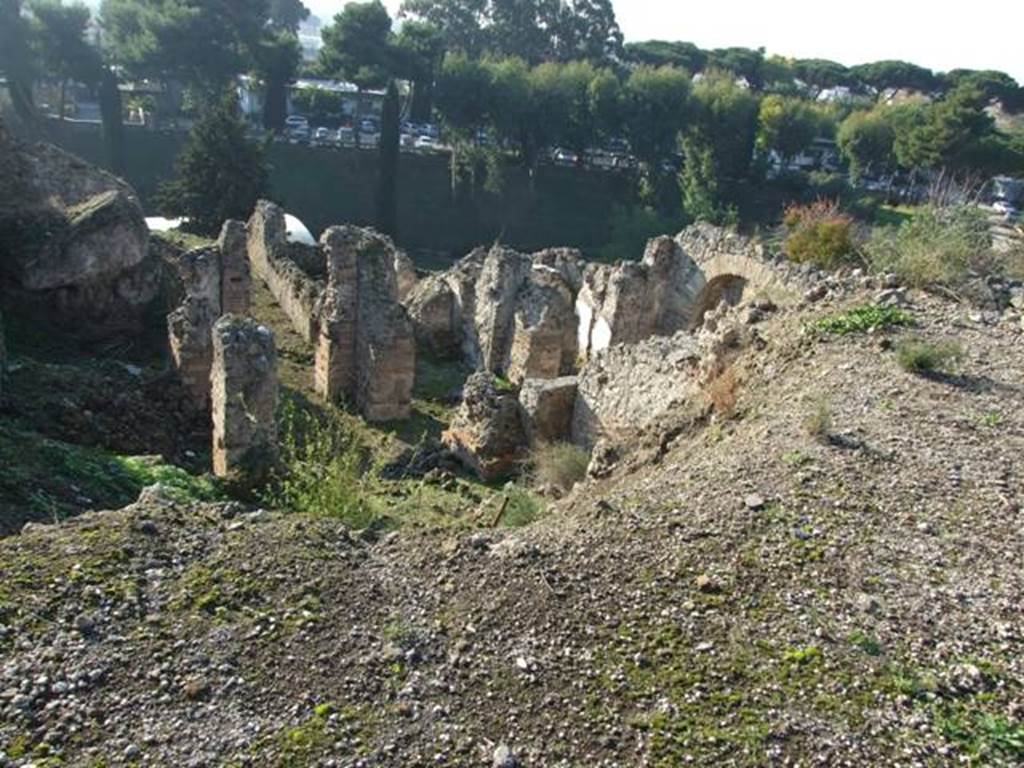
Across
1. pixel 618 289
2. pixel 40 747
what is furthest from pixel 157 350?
pixel 40 747

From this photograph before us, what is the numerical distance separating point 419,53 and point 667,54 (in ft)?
73.9

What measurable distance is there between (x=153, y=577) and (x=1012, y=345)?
8.64 metres

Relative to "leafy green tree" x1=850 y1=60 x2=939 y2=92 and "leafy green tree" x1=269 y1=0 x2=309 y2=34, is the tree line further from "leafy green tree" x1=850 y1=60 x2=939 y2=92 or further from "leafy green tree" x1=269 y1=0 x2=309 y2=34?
"leafy green tree" x1=269 y1=0 x2=309 y2=34

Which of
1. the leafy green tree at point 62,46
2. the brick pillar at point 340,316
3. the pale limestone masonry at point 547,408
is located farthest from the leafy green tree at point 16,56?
the pale limestone masonry at point 547,408

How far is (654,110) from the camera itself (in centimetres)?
3762

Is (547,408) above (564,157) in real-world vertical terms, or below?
below

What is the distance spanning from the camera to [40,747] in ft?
13.7

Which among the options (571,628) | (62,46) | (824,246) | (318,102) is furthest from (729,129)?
(571,628)

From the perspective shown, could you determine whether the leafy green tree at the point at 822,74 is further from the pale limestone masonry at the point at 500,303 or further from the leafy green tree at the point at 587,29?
the pale limestone masonry at the point at 500,303

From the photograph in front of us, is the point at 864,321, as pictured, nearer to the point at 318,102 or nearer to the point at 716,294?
the point at 716,294

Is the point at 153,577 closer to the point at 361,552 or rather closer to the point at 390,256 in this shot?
the point at 361,552

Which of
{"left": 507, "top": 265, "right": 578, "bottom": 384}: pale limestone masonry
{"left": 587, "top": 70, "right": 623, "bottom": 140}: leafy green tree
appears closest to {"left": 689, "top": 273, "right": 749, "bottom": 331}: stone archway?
{"left": 507, "top": 265, "right": 578, "bottom": 384}: pale limestone masonry


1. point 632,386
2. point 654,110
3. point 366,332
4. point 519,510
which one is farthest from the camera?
point 654,110

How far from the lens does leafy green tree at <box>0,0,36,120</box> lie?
35250mm
